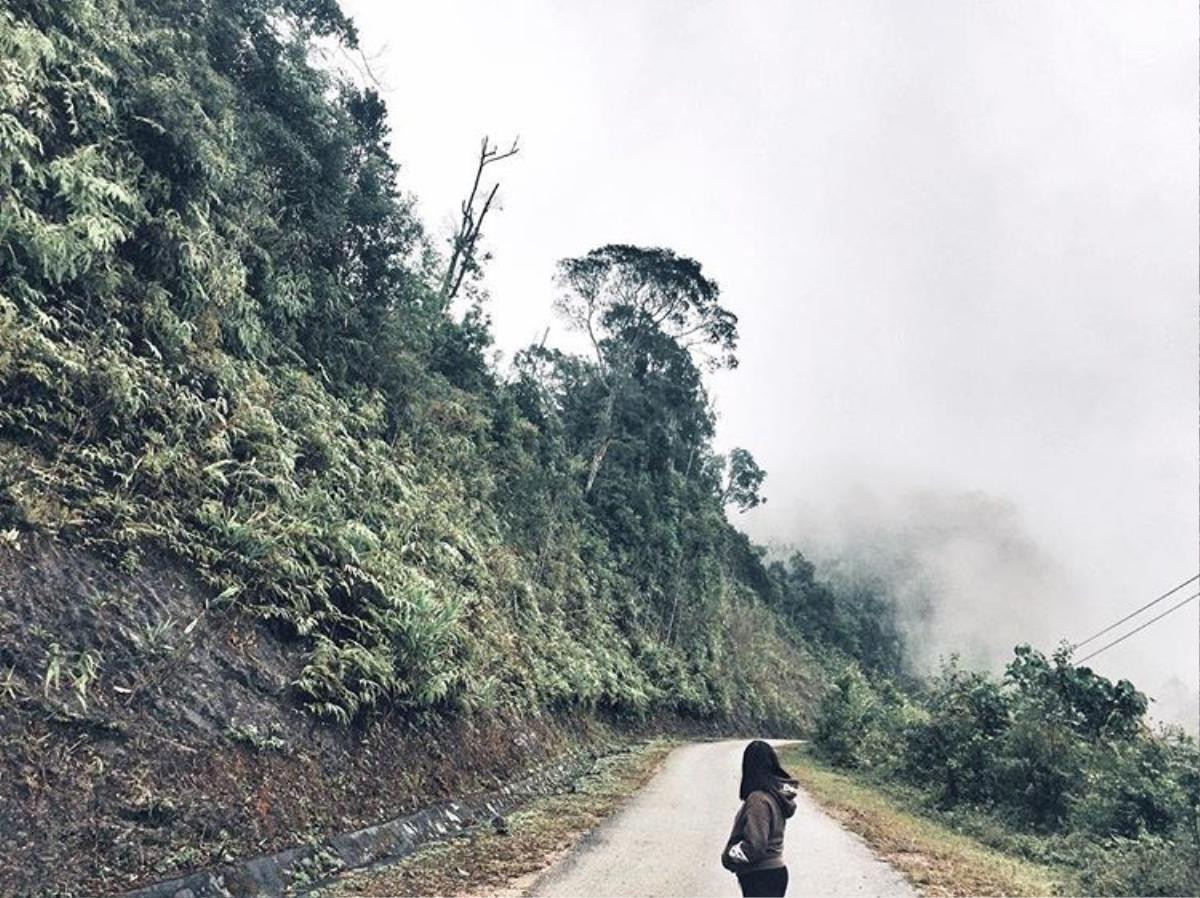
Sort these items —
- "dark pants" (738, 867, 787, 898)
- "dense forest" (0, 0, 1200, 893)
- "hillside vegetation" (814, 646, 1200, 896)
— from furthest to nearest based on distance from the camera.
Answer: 1. "hillside vegetation" (814, 646, 1200, 896)
2. "dense forest" (0, 0, 1200, 893)
3. "dark pants" (738, 867, 787, 898)

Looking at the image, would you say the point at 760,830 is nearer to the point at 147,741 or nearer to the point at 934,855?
the point at 147,741

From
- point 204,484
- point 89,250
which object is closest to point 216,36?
point 89,250

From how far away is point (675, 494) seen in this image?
40.6 metres

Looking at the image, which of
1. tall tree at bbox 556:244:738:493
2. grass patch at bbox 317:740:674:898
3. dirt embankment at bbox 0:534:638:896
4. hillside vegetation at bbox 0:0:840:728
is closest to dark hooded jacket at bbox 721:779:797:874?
grass patch at bbox 317:740:674:898

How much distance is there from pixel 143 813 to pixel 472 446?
15943 mm

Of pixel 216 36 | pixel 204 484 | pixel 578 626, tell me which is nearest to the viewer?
pixel 204 484

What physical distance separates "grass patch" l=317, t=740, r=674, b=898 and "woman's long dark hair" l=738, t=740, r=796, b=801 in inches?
122

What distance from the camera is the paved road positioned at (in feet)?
23.3

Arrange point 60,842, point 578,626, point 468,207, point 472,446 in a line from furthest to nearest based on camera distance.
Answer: point 468,207 → point 578,626 → point 472,446 → point 60,842

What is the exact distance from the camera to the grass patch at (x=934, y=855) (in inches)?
312

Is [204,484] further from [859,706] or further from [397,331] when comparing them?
[859,706]

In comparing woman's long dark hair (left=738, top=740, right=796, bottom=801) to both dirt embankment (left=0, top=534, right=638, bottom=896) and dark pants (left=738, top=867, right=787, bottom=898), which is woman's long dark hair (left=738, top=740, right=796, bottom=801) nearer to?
dark pants (left=738, top=867, right=787, bottom=898)

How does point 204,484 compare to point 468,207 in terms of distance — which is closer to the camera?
point 204,484

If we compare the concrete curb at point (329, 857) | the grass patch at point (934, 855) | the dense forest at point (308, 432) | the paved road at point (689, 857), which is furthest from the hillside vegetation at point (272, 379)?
the grass patch at point (934, 855)
